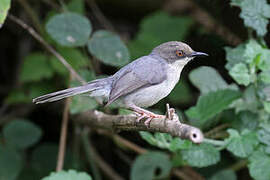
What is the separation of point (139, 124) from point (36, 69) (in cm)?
240

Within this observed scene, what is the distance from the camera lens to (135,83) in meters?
3.63

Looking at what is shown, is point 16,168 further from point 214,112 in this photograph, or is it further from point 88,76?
point 214,112

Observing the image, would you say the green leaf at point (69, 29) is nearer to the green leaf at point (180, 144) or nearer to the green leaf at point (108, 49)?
the green leaf at point (108, 49)

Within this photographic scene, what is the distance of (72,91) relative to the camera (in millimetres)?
3592

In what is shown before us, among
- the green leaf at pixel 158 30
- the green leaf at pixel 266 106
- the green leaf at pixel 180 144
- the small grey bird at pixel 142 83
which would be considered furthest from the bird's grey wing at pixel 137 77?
the green leaf at pixel 158 30

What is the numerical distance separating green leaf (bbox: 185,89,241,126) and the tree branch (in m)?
0.75

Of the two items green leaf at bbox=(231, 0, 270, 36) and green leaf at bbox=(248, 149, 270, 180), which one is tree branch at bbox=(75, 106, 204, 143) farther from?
green leaf at bbox=(231, 0, 270, 36)

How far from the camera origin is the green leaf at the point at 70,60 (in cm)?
474

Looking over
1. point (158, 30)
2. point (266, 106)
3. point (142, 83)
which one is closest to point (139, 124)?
point (142, 83)

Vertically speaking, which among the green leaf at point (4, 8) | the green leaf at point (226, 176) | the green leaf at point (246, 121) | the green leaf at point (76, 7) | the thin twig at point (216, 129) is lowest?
the green leaf at point (226, 176)

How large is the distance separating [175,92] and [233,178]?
1.70m

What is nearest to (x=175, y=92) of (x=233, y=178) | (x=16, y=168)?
(x=233, y=178)

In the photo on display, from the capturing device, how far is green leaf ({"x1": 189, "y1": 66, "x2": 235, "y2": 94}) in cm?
403

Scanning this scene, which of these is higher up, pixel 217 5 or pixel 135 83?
pixel 217 5
